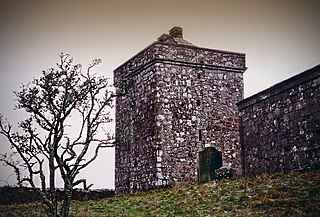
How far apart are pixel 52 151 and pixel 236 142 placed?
25.6 ft

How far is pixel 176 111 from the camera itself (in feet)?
50.9

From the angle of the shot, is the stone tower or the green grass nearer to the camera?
the green grass

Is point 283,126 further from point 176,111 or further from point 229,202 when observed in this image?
point 176,111

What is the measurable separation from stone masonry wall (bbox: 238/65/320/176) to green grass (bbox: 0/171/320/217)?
34.7 inches

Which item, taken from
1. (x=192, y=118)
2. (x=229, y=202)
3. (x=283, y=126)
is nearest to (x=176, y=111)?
(x=192, y=118)

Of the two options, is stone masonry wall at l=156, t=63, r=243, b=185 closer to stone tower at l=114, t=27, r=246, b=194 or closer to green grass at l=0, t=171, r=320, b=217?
stone tower at l=114, t=27, r=246, b=194

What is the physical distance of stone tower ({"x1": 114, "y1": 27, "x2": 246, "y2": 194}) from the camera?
15.2 m

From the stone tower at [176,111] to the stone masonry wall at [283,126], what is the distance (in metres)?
1.83

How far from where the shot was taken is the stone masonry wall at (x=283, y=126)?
11.5m

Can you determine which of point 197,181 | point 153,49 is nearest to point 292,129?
point 197,181

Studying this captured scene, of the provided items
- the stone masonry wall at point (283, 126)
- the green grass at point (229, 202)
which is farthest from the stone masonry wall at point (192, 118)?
the green grass at point (229, 202)

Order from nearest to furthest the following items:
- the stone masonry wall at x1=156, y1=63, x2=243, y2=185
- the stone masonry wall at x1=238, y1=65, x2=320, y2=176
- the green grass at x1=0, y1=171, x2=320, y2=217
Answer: the green grass at x1=0, y1=171, x2=320, y2=217 → the stone masonry wall at x1=238, y1=65, x2=320, y2=176 → the stone masonry wall at x1=156, y1=63, x2=243, y2=185

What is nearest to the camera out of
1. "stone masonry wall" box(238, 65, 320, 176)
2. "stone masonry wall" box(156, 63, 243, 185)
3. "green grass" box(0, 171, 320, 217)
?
"green grass" box(0, 171, 320, 217)

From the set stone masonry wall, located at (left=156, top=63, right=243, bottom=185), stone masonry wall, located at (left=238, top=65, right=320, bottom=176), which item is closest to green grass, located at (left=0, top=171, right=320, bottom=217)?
stone masonry wall, located at (left=238, top=65, right=320, bottom=176)
